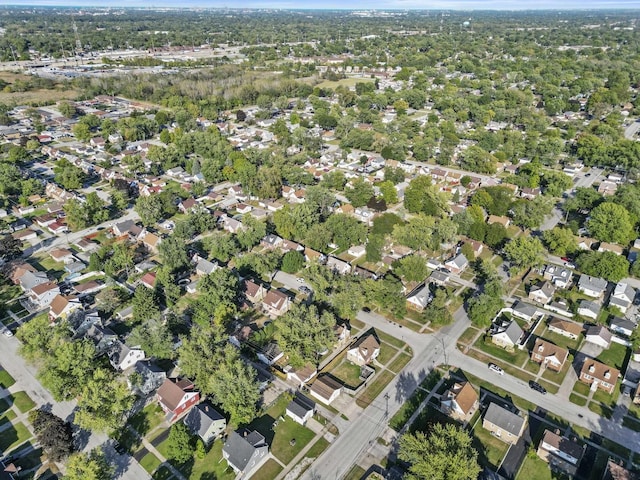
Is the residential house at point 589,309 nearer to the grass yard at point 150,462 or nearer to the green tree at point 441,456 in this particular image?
the green tree at point 441,456

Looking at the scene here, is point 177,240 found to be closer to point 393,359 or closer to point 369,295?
point 369,295

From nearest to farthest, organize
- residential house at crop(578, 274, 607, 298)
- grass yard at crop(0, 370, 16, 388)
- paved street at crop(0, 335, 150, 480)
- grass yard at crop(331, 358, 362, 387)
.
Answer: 1. paved street at crop(0, 335, 150, 480)
2. grass yard at crop(0, 370, 16, 388)
3. grass yard at crop(331, 358, 362, 387)
4. residential house at crop(578, 274, 607, 298)

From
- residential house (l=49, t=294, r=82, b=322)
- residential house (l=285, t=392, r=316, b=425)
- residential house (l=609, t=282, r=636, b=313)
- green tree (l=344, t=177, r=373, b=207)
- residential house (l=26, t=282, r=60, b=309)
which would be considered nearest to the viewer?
residential house (l=285, t=392, r=316, b=425)

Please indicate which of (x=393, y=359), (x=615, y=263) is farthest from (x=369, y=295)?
(x=615, y=263)

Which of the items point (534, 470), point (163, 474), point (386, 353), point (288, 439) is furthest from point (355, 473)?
point (163, 474)

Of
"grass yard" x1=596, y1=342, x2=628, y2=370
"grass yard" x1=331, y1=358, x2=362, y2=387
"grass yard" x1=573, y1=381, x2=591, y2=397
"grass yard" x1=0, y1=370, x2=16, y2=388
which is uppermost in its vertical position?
"grass yard" x1=596, y1=342, x2=628, y2=370

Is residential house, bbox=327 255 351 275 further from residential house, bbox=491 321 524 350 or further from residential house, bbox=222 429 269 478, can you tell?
residential house, bbox=222 429 269 478

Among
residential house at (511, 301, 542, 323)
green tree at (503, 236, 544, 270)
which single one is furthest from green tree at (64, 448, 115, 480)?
green tree at (503, 236, 544, 270)

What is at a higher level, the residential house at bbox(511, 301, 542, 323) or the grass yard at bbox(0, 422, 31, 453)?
the residential house at bbox(511, 301, 542, 323)
